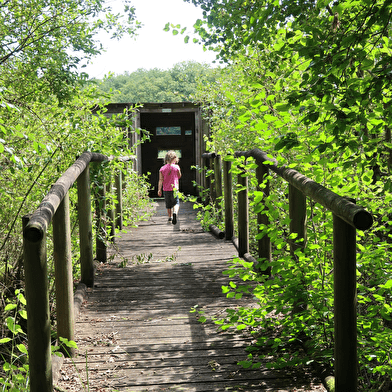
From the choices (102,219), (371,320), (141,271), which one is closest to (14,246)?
(102,219)

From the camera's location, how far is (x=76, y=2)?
610cm

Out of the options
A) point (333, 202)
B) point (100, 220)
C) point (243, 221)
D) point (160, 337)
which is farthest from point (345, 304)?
point (100, 220)

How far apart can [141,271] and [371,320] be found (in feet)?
9.07

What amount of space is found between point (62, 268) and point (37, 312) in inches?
28.3

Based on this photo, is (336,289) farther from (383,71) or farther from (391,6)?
(391,6)

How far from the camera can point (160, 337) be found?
9.71 feet

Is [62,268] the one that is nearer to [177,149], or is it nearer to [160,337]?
[160,337]

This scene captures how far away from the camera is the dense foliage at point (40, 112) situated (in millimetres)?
3941

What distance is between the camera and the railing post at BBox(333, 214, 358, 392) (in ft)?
5.98

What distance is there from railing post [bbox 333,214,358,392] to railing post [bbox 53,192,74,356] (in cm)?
147

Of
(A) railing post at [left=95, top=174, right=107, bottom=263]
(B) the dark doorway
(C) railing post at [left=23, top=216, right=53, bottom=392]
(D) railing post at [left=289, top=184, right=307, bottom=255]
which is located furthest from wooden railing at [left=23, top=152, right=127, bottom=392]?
(B) the dark doorway

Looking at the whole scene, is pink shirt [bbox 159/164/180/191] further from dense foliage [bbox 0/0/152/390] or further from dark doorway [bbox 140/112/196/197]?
dark doorway [bbox 140/112/196/197]

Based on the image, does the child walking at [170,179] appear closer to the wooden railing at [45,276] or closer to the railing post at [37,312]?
the wooden railing at [45,276]

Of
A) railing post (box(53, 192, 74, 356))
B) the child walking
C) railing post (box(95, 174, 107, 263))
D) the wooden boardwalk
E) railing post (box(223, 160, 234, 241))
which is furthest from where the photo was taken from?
the child walking
